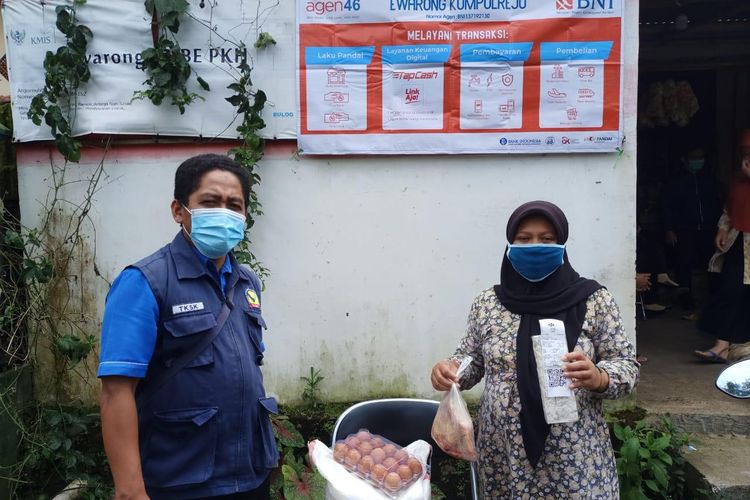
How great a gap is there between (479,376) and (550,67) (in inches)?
91.1

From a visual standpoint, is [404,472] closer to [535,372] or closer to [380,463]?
[380,463]

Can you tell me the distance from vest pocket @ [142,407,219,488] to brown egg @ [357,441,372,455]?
2.01 ft

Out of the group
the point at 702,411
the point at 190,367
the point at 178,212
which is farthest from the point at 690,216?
the point at 190,367

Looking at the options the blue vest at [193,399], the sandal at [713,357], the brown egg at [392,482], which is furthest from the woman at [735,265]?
the blue vest at [193,399]

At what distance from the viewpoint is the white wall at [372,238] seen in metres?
4.12

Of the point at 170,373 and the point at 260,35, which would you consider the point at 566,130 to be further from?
the point at 170,373

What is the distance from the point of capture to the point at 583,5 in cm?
396

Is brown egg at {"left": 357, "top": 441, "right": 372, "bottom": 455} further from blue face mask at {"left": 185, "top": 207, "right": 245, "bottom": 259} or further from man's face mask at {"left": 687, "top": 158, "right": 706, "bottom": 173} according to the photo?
man's face mask at {"left": 687, "top": 158, "right": 706, "bottom": 173}

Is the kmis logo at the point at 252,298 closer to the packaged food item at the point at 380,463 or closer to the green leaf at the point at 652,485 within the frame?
the packaged food item at the point at 380,463

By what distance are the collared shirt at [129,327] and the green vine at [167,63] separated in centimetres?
245

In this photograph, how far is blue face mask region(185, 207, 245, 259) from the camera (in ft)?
6.69

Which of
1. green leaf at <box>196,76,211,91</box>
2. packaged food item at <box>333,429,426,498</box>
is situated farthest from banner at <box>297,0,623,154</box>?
packaged food item at <box>333,429,426,498</box>

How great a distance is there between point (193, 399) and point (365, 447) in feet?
2.40

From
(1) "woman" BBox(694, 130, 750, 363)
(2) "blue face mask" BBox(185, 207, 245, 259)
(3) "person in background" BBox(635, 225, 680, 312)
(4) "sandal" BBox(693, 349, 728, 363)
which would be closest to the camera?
(2) "blue face mask" BBox(185, 207, 245, 259)
